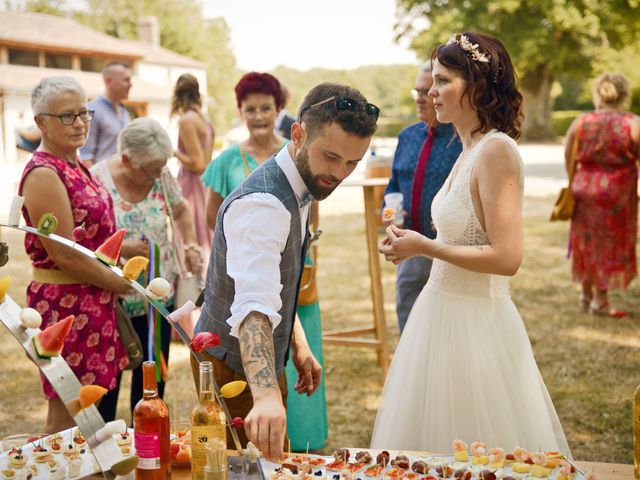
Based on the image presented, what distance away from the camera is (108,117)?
5.35m

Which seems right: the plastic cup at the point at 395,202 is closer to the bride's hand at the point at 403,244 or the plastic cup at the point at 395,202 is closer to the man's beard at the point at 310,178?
the bride's hand at the point at 403,244

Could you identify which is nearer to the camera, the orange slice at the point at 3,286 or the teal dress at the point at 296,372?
the orange slice at the point at 3,286

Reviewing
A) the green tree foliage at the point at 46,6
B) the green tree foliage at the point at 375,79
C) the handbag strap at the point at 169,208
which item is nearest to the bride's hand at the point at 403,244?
the handbag strap at the point at 169,208

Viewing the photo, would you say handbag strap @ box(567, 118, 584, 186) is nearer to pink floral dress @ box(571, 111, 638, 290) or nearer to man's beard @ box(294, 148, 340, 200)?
pink floral dress @ box(571, 111, 638, 290)

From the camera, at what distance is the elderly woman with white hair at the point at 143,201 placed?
10.8ft

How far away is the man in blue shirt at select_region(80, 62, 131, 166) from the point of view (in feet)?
17.3

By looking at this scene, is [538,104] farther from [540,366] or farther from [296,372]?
[296,372]

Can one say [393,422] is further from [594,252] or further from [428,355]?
[594,252]

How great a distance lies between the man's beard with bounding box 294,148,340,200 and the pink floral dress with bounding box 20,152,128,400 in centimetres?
127

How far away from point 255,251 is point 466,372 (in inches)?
41.2

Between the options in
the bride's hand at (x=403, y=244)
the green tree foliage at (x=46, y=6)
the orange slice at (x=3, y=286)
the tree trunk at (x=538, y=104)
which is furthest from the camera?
the green tree foliage at (x=46, y=6)

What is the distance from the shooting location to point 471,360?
2396 mm

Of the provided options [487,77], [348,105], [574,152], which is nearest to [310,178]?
[348,105]

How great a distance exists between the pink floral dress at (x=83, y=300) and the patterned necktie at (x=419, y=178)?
1.45m
